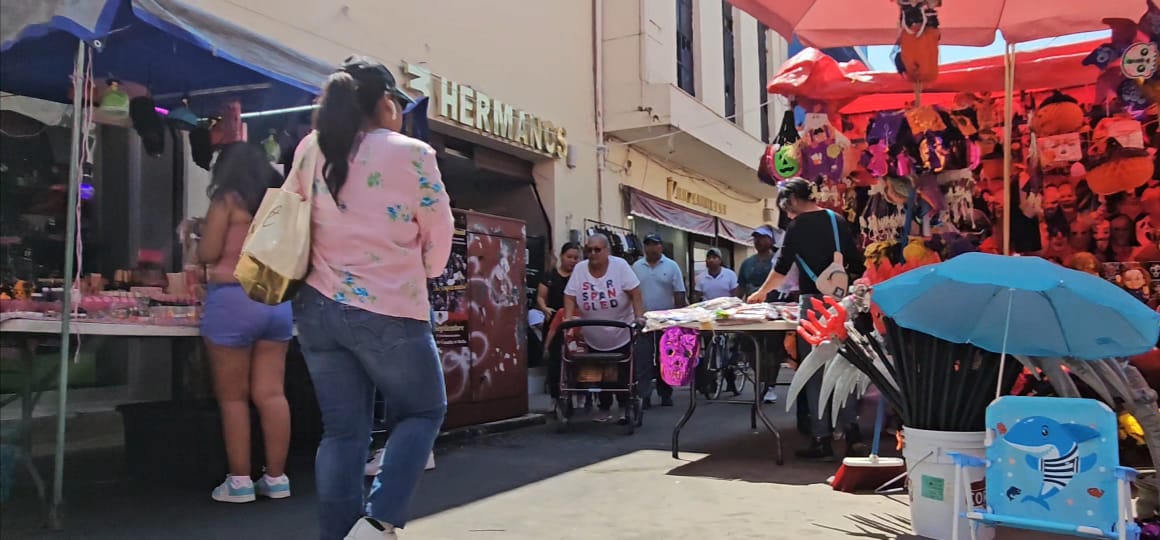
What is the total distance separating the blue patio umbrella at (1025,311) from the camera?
10.4ft

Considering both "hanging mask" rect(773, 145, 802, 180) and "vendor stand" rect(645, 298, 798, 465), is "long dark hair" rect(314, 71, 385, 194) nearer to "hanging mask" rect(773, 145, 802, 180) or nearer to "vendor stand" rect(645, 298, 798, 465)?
"vendor stand" rect(645, 298, 798, 465)

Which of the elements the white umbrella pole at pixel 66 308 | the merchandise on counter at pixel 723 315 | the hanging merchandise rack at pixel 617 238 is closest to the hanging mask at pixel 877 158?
the merchandise on counter at pixel 723 315

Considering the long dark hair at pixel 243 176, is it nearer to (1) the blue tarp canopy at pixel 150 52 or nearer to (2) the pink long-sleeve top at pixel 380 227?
(1) the blue tarp canopy at pixel 150 52

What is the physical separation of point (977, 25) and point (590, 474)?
3680 mm

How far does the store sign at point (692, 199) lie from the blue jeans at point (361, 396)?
1266 centimetres

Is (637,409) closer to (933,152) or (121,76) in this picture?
(933,152)

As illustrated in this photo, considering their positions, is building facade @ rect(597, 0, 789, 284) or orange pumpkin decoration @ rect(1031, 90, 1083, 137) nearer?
orange pumpkin decoration @ rect(1031, 90, 1083, 137)

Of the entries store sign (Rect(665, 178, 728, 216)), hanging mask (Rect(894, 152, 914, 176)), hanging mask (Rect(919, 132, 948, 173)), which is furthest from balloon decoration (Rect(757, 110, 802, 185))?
store sign (Rect(665, 178, 728, 216))

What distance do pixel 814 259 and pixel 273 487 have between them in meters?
3.37

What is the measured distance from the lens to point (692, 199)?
1656 centimetres

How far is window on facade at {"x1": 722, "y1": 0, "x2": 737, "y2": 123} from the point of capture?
17219 mm

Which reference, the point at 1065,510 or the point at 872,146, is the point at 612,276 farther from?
the point at 1065,510

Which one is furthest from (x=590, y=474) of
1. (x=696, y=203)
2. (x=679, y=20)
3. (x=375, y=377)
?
(x=696, y=203)

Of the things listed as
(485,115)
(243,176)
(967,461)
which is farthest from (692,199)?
(967,461)
